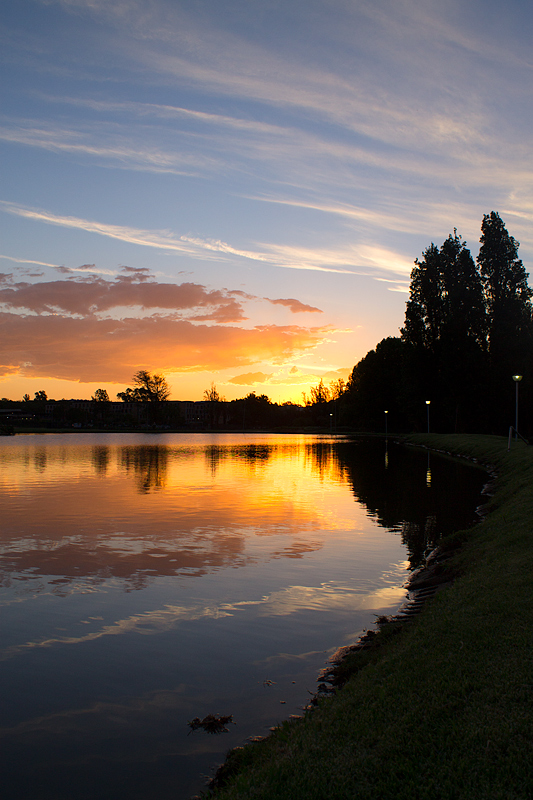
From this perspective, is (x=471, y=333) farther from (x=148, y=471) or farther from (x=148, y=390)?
(x=148, y=390)

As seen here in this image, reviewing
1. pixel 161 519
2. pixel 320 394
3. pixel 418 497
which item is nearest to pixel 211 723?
pixel 161 519

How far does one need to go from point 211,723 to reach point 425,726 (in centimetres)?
220

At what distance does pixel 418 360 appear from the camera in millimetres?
67375

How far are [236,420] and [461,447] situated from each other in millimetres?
131403

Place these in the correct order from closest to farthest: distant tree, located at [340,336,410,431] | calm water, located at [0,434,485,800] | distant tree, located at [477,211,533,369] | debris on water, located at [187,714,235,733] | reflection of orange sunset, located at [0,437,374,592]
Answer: calm water, located at [0,434,485,800] < debris on water, located at [187,714,235,733] < reflection of orange sunset, located at [0,437,374,592] < distant tree, located at [477,211,533,369] < distant tree, located at [340,336,410,431]

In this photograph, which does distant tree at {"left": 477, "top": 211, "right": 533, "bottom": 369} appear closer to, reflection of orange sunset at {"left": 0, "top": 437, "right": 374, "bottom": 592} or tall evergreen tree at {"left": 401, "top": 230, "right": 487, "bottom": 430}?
tall evergreen tree at {"left": 401, "top": 230, "right": 487, "bottom": 430}

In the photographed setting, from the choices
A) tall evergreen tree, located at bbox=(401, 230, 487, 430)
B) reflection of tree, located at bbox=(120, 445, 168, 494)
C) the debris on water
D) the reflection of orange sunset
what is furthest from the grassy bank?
tall evergreen tree, located at bbox=(401, 230, 487, 430)

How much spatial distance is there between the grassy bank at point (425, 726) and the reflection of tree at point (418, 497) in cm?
555

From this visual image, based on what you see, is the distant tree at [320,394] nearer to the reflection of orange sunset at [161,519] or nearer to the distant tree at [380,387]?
the distant tree at [380,387]

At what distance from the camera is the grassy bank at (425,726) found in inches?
150

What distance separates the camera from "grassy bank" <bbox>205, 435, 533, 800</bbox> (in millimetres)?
3814

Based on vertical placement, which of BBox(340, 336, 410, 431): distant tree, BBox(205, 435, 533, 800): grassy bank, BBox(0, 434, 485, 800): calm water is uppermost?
BBox(340, 336, 410, 431): distant tree

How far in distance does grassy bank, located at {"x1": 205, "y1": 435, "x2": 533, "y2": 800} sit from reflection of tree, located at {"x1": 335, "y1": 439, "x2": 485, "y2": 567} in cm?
555

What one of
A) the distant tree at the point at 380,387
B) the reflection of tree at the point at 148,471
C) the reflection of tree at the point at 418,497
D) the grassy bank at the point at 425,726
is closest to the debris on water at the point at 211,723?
the grassy bank at the point at 425,726
